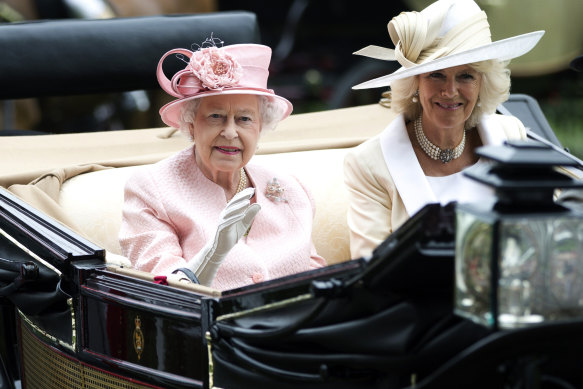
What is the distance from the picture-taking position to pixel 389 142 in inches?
99.0

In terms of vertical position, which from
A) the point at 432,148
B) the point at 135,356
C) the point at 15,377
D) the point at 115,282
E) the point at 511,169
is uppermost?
the point at 511,169

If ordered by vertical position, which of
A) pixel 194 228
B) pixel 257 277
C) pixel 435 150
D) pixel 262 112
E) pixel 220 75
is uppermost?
pixel 220 75

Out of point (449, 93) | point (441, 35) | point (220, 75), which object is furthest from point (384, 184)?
point (220, 75)

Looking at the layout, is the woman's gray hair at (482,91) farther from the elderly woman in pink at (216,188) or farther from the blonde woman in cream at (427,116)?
the elderly woman in pink at (216,188)

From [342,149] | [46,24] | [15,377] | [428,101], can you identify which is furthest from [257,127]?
[46,24]

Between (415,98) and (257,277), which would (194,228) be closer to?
(257,277)

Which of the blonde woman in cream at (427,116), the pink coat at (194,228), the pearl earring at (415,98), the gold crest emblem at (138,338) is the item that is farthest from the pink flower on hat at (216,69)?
the gold crest emblem at (138,338)

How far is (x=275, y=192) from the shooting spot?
2.60 meters

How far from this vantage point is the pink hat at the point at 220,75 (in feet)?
7.81

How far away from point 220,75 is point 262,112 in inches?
8.1

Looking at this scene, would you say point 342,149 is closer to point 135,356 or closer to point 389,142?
point 389,142

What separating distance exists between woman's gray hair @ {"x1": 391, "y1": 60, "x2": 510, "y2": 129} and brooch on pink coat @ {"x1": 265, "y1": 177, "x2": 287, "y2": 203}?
389mm

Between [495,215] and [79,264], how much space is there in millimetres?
1049

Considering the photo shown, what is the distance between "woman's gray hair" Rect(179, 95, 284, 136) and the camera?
8.09ft
